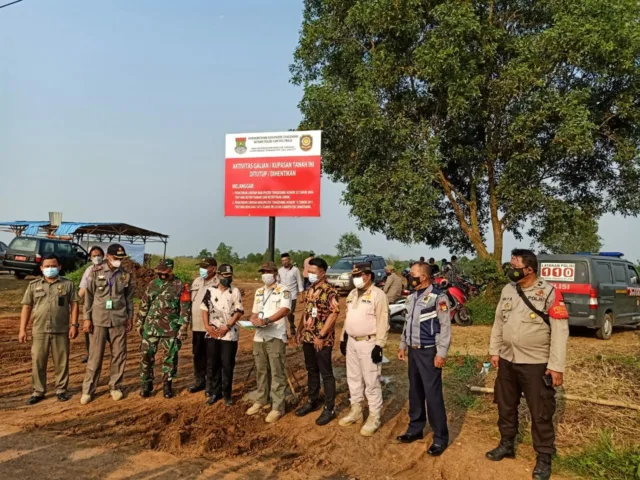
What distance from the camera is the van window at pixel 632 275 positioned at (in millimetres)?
11719

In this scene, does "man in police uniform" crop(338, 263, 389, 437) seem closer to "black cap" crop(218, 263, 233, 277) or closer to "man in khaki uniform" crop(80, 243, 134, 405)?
"black cap" crop(218, 263, 233, 277)

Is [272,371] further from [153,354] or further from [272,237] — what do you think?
[272,237]

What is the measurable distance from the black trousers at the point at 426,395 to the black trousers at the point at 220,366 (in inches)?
84.3

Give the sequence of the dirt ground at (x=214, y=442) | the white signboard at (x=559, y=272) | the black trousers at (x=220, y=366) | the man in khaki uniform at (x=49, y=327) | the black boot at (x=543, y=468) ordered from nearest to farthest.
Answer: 1. the black boot at (x=543, y=468)
2. the dirt ground at (x=214, y=442)
3. the black trousers at (x=220, y=366)
4. the man in khaki uniform at (x=49, y=327)
5. the white signboard at (x=559, y=272)

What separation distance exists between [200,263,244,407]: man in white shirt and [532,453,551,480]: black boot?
327 cm

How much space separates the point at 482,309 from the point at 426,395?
9148 millimetres

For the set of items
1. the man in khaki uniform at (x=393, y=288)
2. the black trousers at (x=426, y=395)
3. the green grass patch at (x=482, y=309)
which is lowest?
the black trousers at (x=426, y=395)

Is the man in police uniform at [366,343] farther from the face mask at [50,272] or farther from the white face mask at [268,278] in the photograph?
the face mask at [50,272]

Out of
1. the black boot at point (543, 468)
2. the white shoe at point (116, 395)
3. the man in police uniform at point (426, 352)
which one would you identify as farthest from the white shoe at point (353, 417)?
the white shoe at point (116, 395)

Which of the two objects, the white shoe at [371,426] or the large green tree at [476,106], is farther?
the large green tree at [476,106]

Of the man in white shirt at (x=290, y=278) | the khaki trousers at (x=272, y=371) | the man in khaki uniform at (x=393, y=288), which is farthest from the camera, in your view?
the man in khaki uniform at (x=393, y=288)

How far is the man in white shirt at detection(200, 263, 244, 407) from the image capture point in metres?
6.04

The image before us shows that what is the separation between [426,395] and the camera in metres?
4.84

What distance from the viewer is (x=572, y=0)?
1205 cm
